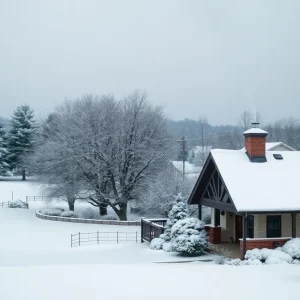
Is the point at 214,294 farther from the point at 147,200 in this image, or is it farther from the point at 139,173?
the point at 139,173

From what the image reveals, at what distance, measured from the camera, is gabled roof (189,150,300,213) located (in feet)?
63.5

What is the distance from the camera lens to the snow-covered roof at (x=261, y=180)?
19.4 meters

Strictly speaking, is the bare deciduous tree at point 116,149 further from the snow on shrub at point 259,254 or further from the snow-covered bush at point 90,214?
the snow on shrub at point 259,254

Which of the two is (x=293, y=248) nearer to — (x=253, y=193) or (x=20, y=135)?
(x=253, y=193)

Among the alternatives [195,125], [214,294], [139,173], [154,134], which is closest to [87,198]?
[139,173]

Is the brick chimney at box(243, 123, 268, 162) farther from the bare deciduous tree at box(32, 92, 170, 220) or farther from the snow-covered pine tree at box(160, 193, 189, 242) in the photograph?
the bare deciduous tree at box(32, 92, 170, 220)

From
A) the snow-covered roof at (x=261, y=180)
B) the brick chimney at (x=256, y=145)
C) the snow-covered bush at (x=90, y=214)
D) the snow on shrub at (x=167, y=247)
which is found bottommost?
the snow-covered bush at (x=90, y=214)

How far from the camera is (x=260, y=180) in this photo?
21062 mm

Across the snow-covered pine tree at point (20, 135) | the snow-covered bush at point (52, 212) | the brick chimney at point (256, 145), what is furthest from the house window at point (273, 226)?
the snow-covered pine tree at point (20, 135)

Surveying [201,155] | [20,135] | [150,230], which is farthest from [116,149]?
[20,135]

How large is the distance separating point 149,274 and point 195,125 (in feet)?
598

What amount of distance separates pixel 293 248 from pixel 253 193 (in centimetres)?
283

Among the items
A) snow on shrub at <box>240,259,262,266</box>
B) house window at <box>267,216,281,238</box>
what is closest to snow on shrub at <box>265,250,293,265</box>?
snow on shrub at <box>240,259,262,266</box>

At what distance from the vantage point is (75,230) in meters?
32.1
